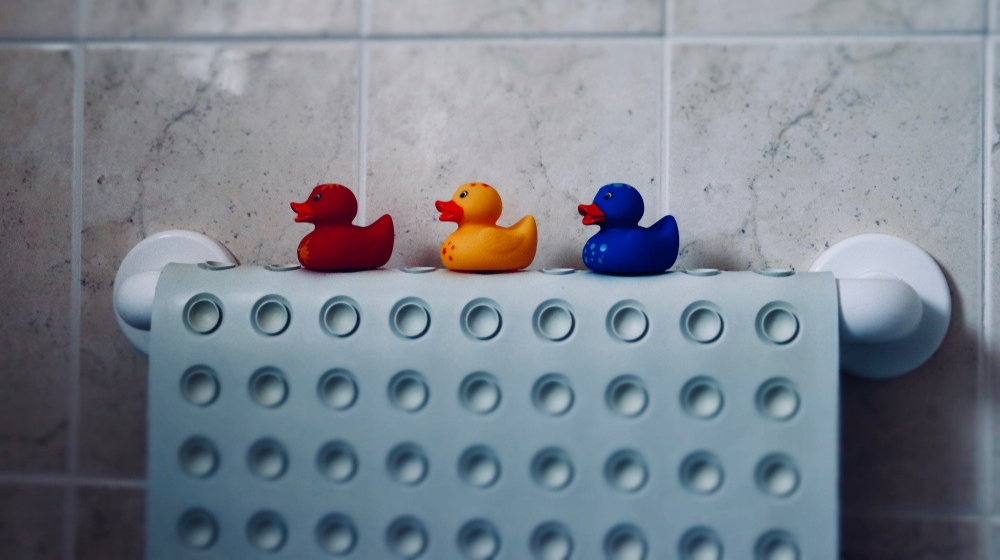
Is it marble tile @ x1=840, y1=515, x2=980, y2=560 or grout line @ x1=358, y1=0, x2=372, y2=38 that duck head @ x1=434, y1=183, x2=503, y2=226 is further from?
marble tile @ x1=840, y1=515, x2=980, y2=560

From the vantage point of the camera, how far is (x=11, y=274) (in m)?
0.49

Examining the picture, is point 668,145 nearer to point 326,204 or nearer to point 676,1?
point 676,1

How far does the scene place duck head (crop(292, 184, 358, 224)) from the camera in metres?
0.39

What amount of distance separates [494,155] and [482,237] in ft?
0.35

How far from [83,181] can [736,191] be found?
469 millimetres

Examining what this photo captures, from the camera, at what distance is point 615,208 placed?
378 mm

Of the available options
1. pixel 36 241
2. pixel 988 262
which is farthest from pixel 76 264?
pixel 988 262

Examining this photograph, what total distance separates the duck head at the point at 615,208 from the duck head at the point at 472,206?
0.17 ft

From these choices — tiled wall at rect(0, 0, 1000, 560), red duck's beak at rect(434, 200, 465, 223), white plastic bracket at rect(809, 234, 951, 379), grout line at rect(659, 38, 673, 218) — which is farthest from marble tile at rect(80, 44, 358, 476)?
white plastic bracket at rect(809, 234, 951, 379)

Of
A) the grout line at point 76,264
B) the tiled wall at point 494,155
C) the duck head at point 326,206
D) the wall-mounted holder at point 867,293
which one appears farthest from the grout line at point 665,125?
the grout line at point 76,264

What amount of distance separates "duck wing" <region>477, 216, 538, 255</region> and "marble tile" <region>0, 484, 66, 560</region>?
15.0 inches

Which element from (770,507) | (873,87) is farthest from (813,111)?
(770,507)

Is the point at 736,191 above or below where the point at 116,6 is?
below

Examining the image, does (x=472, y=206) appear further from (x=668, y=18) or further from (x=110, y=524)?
(x=110, y=524)
